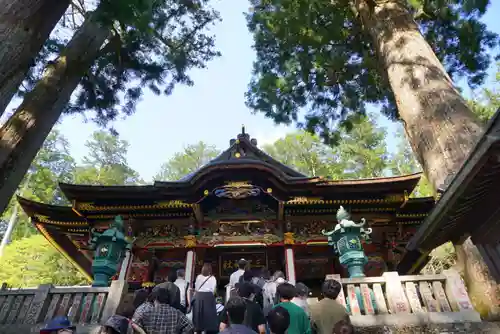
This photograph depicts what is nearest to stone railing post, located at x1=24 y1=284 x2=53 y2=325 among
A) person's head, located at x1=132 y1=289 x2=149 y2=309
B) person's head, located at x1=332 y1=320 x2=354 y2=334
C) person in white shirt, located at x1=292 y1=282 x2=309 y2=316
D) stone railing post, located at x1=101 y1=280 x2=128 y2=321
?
stone railing post, located at x1=101 y1=280 x2=128 y2=321

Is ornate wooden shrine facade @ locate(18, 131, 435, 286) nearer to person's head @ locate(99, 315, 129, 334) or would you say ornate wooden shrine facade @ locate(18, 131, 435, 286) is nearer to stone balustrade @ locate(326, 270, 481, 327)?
stone balustrade @ locate(326, 270, 481, 327)

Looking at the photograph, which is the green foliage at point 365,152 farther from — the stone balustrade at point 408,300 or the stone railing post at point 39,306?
the stone railing post at point 39,306

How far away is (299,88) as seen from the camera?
1225 cm

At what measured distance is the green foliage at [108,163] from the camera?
25328mm

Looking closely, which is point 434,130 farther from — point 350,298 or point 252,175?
point 252,175

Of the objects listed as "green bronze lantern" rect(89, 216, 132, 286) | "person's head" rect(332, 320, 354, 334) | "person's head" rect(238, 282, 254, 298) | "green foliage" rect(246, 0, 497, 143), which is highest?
"green foliage" rect(246, 0, 497, 143)

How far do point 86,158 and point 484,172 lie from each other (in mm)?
29880

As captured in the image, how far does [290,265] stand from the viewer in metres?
8.78

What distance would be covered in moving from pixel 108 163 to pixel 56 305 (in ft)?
82.7

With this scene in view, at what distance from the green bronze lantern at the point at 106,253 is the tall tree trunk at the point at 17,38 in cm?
295

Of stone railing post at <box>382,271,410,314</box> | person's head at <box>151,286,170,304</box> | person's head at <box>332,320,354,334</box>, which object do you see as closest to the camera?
person's head at <box>332,320,354,334</box>

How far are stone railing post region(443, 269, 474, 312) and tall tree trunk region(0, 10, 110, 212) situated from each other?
287 inches

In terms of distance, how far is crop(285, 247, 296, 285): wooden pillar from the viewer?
27.8ft

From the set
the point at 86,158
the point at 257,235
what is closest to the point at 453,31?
the point at 257,235
